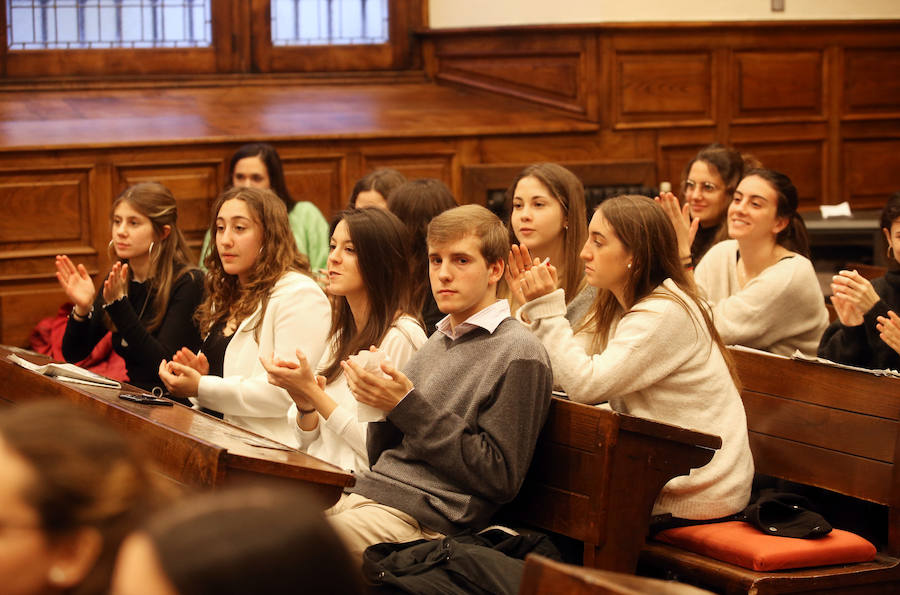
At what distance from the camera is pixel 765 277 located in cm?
361

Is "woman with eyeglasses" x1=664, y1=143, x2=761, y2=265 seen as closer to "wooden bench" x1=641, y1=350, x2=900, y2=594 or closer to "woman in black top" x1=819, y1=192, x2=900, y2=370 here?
"woman in black top" x1=819, y1=192, x2=900, y2=370

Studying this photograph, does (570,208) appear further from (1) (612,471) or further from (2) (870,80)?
(2) (870,80)

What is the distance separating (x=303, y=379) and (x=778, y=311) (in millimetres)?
1611

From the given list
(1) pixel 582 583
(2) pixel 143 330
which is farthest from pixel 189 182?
(1) pixel 582 583

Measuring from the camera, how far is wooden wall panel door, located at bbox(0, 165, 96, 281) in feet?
17.8

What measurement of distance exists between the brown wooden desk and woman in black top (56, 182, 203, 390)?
1037 millimetres

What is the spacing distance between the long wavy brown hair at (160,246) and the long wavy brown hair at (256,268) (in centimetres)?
27

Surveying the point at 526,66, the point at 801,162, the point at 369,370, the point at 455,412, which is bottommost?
the point at 455,412

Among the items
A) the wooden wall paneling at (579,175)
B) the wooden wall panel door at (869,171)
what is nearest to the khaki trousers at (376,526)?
the wooden wall paneling at (579,175)

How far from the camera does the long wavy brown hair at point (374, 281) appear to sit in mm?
3008

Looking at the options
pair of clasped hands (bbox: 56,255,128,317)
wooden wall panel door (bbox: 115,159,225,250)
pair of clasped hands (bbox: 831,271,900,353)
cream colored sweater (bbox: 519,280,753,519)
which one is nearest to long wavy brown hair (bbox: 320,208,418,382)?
cream colored sweater (bbox: 519,280,753,519)

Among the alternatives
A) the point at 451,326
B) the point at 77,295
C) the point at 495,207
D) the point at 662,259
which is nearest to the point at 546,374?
the point at 451,326

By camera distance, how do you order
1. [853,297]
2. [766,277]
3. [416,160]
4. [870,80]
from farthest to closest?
[870,80]
[416,160]
[766,277]
[853,297]

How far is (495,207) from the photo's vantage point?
6109 mm
